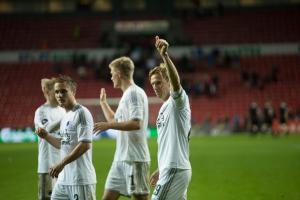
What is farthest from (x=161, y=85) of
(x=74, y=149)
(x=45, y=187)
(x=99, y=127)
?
(x=45, y=187)

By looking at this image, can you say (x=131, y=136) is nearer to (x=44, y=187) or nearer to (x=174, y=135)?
(x=174, y=135)

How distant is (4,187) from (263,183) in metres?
5.85

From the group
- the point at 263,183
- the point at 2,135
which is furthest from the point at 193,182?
the point at 2,135

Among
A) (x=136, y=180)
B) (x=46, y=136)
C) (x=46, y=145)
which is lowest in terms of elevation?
(x=136, y=180)

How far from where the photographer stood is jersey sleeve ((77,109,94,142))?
6.38m

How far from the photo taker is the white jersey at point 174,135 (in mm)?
6307

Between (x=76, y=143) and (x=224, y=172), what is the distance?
9312mm

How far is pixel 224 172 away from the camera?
1528 cm

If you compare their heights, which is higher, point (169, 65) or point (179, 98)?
point (169, 65)

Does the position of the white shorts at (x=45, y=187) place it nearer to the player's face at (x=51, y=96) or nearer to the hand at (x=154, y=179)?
the player's face at (x=51, y=96)

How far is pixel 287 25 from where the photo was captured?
4600 cm

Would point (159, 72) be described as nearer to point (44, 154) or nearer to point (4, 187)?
point (44, 154)

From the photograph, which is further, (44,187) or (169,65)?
(44,187)

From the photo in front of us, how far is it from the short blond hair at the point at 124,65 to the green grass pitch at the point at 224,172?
414cm
